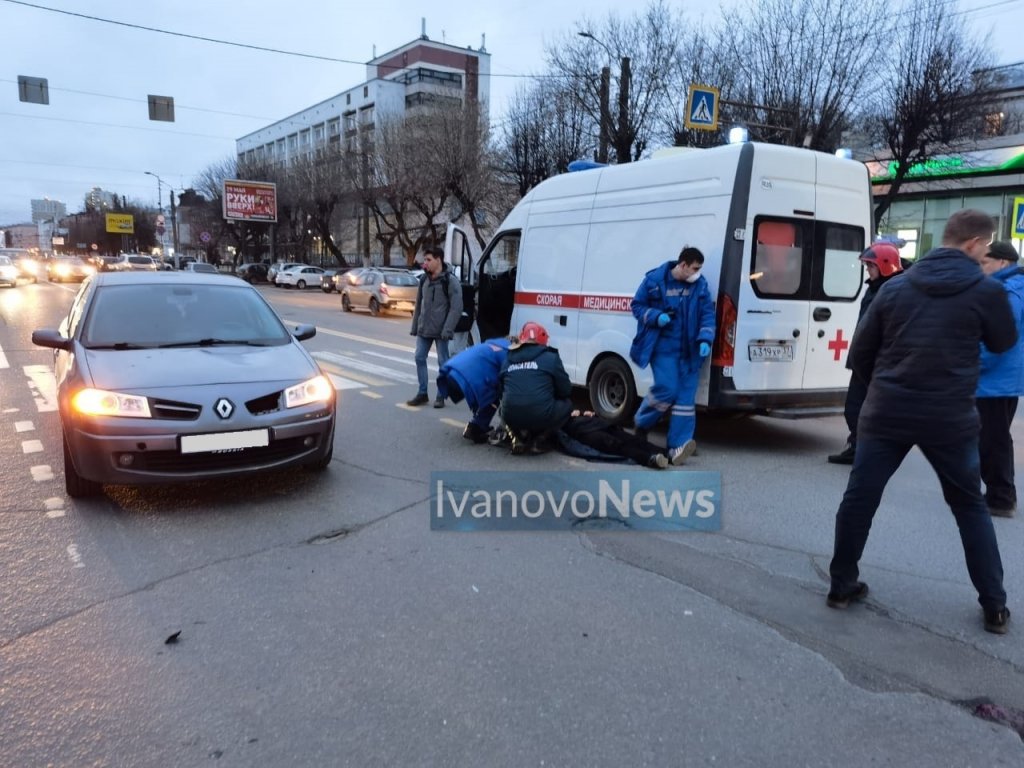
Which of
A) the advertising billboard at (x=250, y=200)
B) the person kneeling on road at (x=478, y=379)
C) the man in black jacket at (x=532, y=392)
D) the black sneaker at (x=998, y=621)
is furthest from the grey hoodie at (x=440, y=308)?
the advertising billboard at (x=250, y=200)

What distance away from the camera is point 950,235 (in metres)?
3.23

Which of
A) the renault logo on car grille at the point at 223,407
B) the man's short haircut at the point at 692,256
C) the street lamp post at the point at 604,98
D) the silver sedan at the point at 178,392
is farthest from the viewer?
the street lamp post at the point at 604,98

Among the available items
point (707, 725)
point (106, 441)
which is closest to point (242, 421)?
point (106, 441)

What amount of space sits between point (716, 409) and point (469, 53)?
70.1 m

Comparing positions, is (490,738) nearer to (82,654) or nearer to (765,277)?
(82,654)

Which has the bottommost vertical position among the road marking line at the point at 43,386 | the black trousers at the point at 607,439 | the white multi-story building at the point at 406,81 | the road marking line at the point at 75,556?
the road marking line at the point at 43,386

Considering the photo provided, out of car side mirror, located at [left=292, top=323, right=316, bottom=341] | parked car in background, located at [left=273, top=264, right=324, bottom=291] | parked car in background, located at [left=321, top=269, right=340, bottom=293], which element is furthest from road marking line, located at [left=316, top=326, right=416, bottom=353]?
parked car in background, located at [left=273, top=264, right=324, bottom=291]

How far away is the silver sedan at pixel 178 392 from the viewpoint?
14.4 ft

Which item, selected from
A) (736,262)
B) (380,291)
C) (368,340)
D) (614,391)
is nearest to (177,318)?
(614,391)

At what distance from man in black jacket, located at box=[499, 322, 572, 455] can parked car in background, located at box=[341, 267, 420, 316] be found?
17.9 meters

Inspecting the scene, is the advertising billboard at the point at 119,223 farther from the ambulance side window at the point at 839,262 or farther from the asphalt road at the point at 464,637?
the ambulance side window at the point at 839,262

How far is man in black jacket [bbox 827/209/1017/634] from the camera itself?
10.1ft

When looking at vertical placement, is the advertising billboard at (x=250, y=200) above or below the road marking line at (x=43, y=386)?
above

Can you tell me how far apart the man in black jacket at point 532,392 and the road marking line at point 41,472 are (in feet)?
11.4
